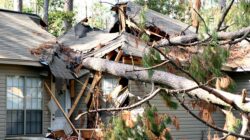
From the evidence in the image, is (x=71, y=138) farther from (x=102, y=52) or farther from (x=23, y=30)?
(x=23, y=30)

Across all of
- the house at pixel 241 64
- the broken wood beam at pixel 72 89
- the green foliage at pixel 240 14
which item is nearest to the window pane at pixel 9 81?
the broken wood beam at pixel 72 89

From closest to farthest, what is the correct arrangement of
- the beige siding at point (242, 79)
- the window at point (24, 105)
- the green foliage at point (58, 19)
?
the window at point (24, 105) → the beige siding at point (242, 79) → the green foliage at point (58, 19)

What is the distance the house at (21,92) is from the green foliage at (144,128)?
8142mm

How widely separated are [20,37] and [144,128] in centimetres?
1113

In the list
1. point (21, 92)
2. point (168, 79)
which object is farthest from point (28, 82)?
point (168, 79)

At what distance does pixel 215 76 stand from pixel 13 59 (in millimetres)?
9194

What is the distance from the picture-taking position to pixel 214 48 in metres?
5.00

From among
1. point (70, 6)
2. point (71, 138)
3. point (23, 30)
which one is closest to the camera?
point (71, 138)

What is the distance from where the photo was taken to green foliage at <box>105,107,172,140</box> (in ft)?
17.9

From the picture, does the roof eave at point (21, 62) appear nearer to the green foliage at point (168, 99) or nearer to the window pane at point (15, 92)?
the window pane at point (15, 92)

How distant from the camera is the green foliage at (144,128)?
5.46m

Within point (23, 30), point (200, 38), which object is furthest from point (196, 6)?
point (23, 30)

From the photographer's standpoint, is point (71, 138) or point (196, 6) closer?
point (196, 6)

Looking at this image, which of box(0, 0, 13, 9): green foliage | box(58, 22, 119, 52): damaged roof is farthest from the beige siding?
box(0, 0, 13, 9): green foliage
